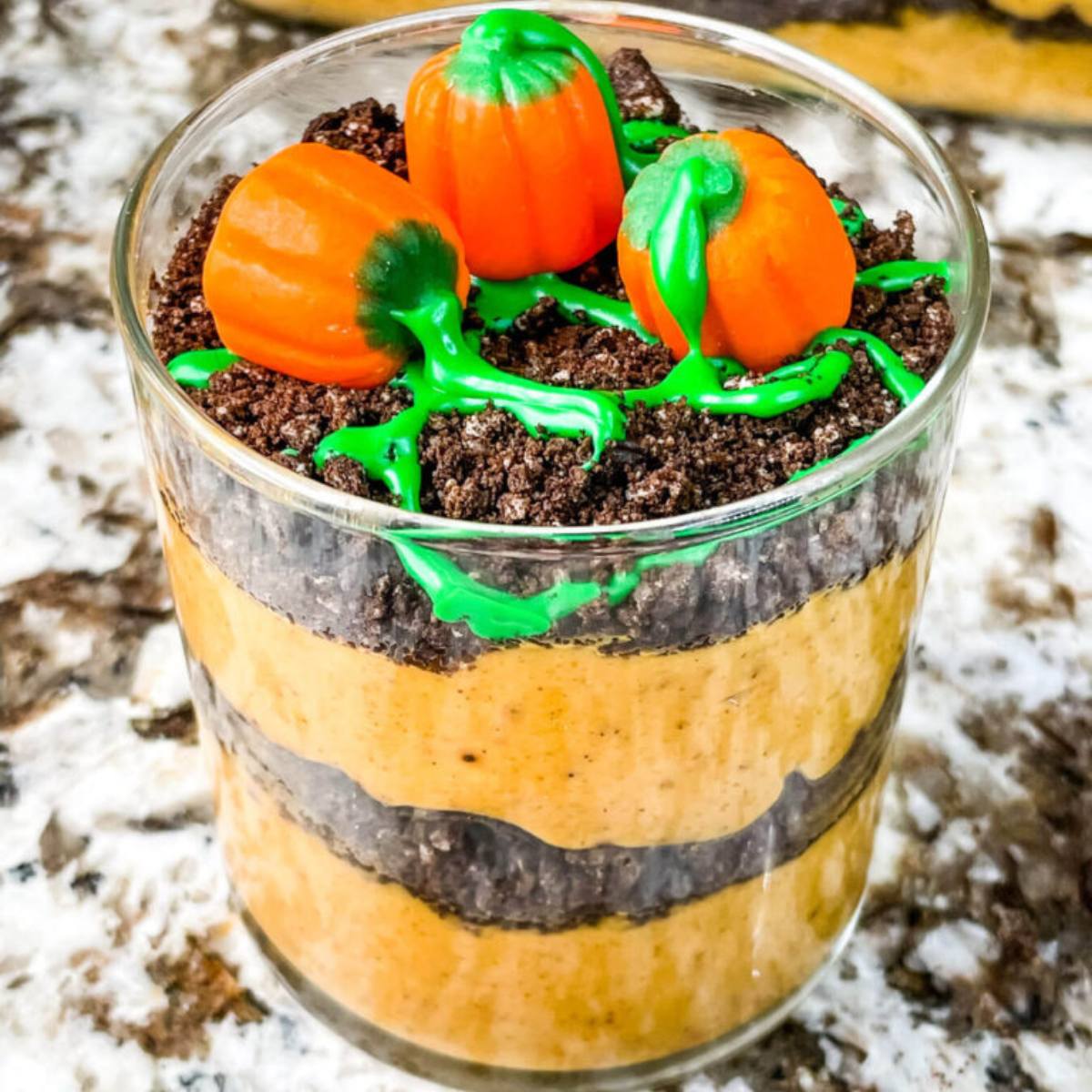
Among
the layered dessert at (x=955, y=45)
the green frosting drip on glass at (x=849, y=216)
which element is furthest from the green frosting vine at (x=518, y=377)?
the layered dessert at (x=955, y=45)

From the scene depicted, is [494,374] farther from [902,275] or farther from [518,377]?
[902,275]

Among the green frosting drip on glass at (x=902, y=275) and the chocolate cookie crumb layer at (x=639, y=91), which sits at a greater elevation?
the chocolate cookie crumb layer at (x=639, y=91)

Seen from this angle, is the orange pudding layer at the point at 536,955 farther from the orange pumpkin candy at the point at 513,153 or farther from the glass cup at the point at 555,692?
the orange pumpkin candy at the point at 513,153

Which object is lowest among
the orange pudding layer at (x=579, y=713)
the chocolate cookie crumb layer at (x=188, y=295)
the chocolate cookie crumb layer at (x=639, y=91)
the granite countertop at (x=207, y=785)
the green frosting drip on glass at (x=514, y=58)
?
the granite countertop at (x=207, y=785)

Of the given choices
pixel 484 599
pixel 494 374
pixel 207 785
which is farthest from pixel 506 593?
pixel 207 785

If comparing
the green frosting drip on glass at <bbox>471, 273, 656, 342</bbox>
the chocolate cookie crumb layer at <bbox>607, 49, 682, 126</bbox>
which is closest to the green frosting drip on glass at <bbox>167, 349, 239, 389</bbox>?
the green frosting drip on glass at <bbox>471, 273, 656, 342</bbox>
